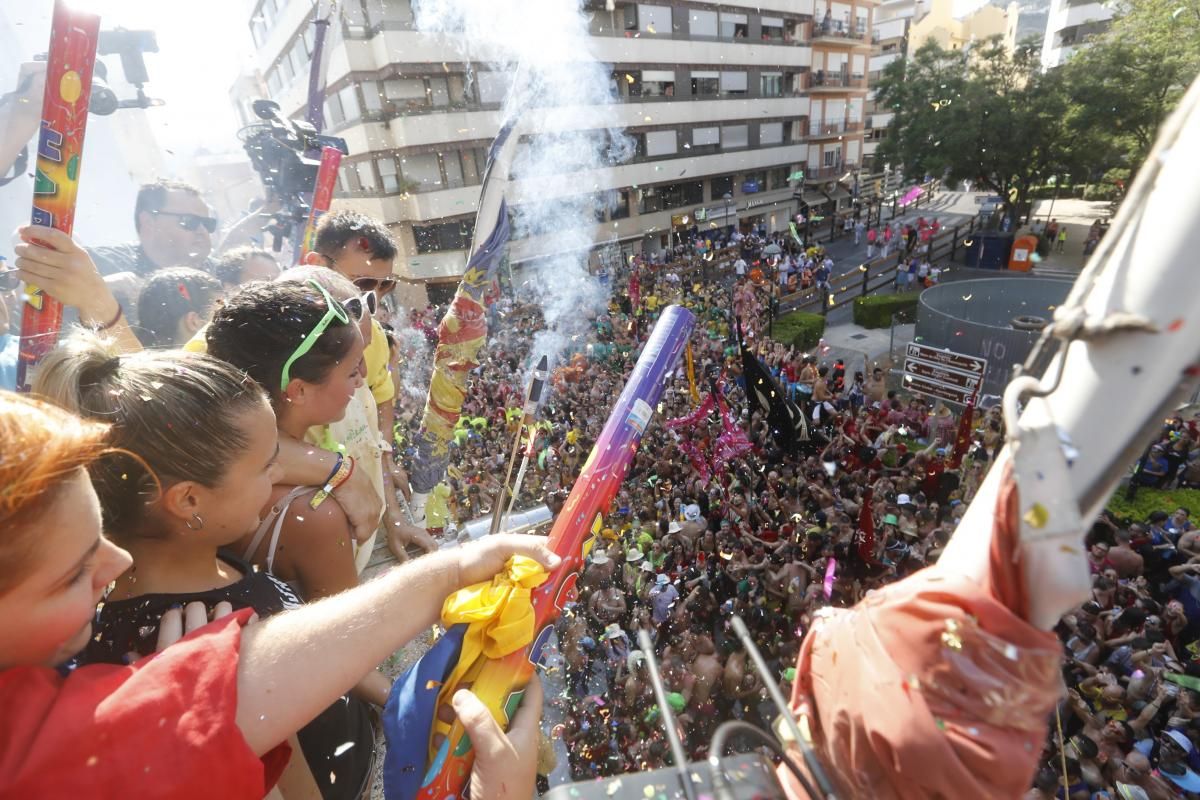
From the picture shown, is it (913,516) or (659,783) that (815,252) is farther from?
(659,783)

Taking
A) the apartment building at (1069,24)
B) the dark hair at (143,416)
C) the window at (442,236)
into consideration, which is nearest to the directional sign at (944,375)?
the dark hair at (143,416)

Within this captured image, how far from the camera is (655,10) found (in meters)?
25.9

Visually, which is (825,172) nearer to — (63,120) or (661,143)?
(661,143)

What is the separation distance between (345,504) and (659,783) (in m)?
1.55

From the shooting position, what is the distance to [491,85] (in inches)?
882

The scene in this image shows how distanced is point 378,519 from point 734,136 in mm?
34142

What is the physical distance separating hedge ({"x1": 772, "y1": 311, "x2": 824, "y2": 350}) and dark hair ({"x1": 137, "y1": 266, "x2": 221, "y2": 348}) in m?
15.4

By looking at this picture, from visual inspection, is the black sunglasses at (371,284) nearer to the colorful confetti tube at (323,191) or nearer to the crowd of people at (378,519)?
the crowd of people at (378,519)

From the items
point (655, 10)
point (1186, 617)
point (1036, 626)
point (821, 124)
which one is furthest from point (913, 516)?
point (821, 124)

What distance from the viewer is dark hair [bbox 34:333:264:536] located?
1451mm

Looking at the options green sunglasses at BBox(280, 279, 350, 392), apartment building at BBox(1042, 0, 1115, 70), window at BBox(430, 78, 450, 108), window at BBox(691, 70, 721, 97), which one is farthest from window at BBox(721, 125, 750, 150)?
green sunglasses at BBox(280, 279, 350, 392)

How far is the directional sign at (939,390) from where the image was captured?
9066mm

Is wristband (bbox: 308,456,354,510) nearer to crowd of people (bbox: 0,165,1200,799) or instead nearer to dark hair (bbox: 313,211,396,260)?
crowd of people (bbox: 0,165,1200,799)

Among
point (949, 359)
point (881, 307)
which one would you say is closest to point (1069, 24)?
point (881, 307)
